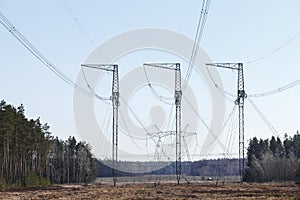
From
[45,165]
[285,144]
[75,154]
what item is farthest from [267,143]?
[45,165]

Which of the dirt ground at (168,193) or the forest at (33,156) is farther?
the forest at (33,156)

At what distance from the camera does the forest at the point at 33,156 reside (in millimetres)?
88500

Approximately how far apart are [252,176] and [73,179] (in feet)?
162

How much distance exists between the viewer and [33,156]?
114m

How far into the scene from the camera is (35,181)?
9831 centimetres

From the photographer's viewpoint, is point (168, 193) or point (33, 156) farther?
point (33, 156)

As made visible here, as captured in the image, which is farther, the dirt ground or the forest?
the forest

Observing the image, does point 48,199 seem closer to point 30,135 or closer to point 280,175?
point 30,135

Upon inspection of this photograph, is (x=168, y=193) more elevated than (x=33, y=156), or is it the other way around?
(x=33, y=156)

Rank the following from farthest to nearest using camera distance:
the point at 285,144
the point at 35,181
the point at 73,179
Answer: the point at 285,144 < the point at 73,179 < the point at 35,181

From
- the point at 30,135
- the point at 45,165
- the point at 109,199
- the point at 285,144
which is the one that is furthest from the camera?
the point at 285,144

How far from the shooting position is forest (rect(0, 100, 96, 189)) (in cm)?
8850

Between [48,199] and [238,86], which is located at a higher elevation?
[238,86]

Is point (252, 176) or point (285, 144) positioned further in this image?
point (285, 144)
